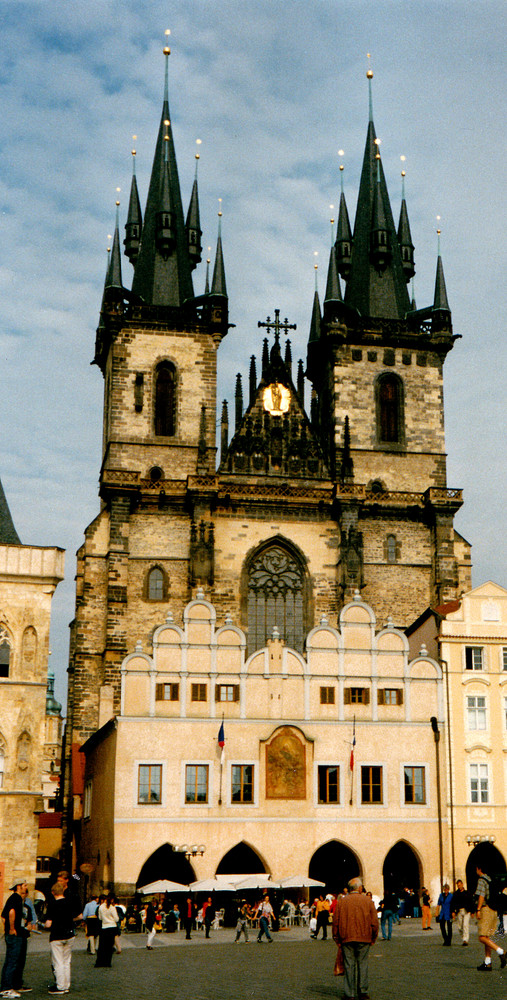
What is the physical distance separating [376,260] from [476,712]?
26.9 m

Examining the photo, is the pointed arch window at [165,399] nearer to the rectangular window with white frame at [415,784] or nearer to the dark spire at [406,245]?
the dark spire at [406,245]

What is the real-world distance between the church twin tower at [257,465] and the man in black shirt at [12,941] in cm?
3125

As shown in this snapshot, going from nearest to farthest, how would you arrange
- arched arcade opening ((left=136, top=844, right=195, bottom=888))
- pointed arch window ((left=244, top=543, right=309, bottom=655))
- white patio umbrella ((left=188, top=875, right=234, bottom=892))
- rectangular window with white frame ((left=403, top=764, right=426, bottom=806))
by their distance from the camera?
white patio umbrella ((left=188, top=875, right=234, bottom=892)), arched arcade opening ((left=136, top=844, right=195, bottom=888)), rectangular window with white frame ((left=403, top=764, right=426, bottom=806)), pointed arch window ((left=244, top=543, right=309, bottom=655))

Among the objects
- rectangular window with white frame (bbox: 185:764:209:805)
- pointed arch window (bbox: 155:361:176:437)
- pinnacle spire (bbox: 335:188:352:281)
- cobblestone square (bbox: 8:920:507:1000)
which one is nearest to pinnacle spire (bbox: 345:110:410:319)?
pinnacle spire (bbox: 335:188:352:281)

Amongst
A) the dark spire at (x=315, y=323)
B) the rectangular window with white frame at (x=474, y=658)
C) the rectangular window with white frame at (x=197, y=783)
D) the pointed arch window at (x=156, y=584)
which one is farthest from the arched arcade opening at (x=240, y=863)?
the dark spire at (x=315, y=323)

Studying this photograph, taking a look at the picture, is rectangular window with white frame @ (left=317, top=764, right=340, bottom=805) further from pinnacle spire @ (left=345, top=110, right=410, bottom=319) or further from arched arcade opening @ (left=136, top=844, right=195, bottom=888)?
pinnacle spire @ (left=345, top=110, right=410, bottom=319)

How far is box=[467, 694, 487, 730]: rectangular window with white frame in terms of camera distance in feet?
131

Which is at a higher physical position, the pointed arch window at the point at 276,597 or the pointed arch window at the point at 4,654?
the pointed arch window at the point at 276,597

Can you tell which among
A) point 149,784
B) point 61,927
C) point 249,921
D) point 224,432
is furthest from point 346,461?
point 61,927

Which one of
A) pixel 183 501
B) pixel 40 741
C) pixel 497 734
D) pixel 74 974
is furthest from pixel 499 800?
pixel 74 974

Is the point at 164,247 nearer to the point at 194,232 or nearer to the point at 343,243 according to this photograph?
the point at 194,232

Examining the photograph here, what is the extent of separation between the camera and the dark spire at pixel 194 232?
59.3 metres

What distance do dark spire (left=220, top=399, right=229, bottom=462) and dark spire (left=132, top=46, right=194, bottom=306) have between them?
569 cm

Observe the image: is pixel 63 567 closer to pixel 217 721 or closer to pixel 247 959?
pixel 217 721
